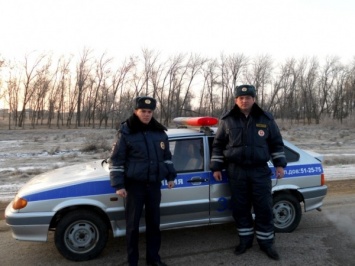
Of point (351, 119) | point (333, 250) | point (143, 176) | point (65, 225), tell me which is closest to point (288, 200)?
point (333, 250)

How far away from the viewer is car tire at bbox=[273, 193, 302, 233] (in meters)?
4.73

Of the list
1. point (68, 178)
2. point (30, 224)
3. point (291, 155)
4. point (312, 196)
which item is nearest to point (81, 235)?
point (30, 224)

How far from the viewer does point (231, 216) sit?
14.7 ft

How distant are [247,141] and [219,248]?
1.50 metres

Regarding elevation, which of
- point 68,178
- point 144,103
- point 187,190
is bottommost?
point 187,190

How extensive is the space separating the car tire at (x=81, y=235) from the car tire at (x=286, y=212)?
97.5 inches

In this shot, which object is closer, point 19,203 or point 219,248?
point 19,203

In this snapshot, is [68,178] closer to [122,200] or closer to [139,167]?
[122,200]

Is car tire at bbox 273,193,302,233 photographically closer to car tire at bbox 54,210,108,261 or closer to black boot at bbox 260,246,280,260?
black boot at bbox 260,246,280,260

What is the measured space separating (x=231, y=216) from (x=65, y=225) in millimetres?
2178

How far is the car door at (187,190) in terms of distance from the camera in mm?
4148

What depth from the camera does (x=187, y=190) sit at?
4.20m

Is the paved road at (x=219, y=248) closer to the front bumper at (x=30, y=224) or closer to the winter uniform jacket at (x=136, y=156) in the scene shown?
the front bumper at (x=30, y=224)

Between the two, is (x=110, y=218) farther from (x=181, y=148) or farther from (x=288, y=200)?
(x=288, y=200)
